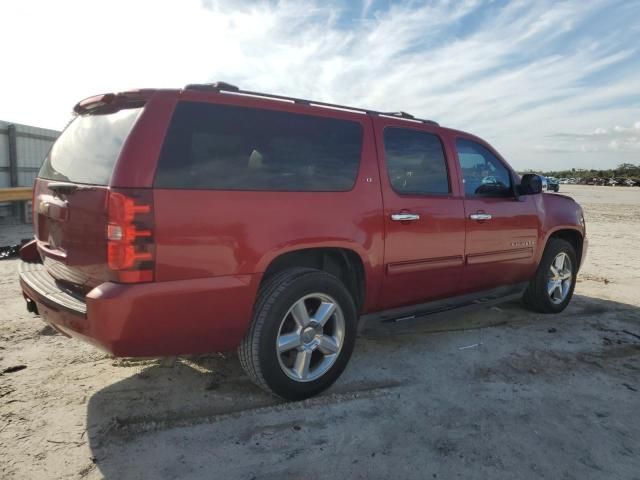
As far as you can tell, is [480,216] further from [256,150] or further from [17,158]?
[17,158]

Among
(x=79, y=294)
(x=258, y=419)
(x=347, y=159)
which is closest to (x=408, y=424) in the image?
(x=258, y=419)

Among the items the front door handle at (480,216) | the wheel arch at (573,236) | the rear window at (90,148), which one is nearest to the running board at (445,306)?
the front door handle at (480,216)

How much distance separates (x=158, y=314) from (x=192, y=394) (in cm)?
89

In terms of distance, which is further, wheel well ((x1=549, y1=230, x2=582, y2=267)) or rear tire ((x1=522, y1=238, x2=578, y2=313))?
wheel well ((x1=549, y1=230, x2=582, y2=267))

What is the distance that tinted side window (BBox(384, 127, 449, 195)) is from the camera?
359 centimetres

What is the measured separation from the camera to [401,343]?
418cm

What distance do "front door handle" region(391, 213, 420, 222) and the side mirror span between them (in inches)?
60.8

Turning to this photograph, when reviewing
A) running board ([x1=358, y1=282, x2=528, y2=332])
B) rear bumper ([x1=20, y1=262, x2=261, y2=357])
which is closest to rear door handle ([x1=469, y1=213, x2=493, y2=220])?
running board ([x1=358, y1=282, x2=528, y2=332])

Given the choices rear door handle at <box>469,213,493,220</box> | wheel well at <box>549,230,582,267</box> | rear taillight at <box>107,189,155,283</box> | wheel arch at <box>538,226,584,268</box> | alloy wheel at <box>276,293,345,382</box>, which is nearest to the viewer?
rear taillight at <box>107,189,155,283</box>

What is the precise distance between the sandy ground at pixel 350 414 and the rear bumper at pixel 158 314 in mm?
506

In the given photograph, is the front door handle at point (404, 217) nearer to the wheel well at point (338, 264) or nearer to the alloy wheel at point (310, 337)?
the wheel well at point (338, 264)

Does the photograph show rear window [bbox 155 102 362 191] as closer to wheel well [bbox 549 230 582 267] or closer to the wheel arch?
the wheel arch

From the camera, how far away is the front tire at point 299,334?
2.87m

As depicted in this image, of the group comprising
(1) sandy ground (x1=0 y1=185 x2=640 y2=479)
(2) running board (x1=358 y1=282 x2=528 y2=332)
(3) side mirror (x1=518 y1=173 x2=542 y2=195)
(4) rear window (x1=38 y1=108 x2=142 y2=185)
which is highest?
(4) rear window (x1=38 y1=108 x2=142 y2=185)
